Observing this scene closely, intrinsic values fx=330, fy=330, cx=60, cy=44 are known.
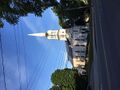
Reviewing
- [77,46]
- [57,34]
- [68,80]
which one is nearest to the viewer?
[68,80]

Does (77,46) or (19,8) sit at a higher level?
(19,8)

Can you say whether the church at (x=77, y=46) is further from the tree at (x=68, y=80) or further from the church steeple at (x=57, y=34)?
the tree at (x=68, y=80)

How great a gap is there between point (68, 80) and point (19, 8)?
85.1ft

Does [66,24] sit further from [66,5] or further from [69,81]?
[66,5]

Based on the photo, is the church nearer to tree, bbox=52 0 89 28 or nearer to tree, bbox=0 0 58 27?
tree, bbox=52 0 89 28

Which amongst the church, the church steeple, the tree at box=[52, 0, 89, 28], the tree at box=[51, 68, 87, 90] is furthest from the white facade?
the tree at box=[51, 68, 87, 90]

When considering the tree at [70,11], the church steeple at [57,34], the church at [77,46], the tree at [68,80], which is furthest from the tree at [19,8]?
the church steeple at [57,34]

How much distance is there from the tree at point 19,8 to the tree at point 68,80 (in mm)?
22145

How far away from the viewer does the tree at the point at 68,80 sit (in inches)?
2335

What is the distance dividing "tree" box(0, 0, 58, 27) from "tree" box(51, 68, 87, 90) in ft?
72.7

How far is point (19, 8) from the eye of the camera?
37031 mm

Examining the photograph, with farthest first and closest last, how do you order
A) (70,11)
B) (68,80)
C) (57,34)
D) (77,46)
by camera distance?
(57,34) < (77,46) < (68,80) < (70,11)

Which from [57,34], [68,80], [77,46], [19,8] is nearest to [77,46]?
[77,46]

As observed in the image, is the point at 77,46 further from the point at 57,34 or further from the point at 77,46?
the point at 57,34
